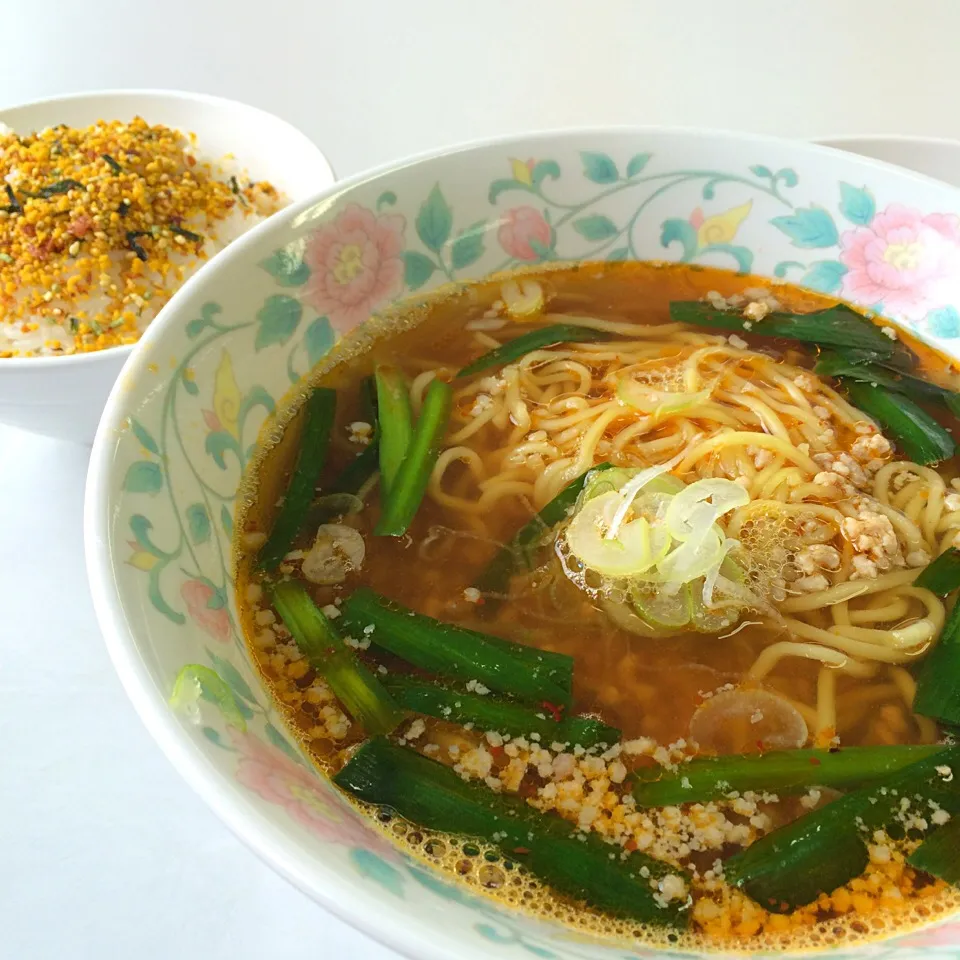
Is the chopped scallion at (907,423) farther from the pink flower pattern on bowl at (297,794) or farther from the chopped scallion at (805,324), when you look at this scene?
the pink flower pattern on bowl at (297,794)

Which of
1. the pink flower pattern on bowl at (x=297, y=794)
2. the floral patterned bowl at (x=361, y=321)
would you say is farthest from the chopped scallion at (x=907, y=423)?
the pink flower pattern on bowl at (x=297, y=794)

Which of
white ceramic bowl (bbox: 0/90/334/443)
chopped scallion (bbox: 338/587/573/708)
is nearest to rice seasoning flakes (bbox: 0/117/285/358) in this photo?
white ceramic bowl (bbox: 0/90/334/443)

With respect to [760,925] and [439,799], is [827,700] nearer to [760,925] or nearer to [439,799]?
[760,925]

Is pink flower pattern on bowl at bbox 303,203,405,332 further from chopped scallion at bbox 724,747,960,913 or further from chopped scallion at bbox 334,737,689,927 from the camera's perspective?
chopped scallion at bbox 724,747,960,913

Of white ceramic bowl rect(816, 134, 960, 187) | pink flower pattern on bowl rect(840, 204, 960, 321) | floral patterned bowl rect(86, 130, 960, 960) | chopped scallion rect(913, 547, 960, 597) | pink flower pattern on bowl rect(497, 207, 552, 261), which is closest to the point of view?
floral patterned bowl rect(86, 130, 960, 960)

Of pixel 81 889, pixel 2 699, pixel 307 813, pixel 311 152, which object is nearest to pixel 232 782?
pixel 307 813

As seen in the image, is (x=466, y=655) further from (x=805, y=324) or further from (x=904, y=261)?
(x=904, y=261)
